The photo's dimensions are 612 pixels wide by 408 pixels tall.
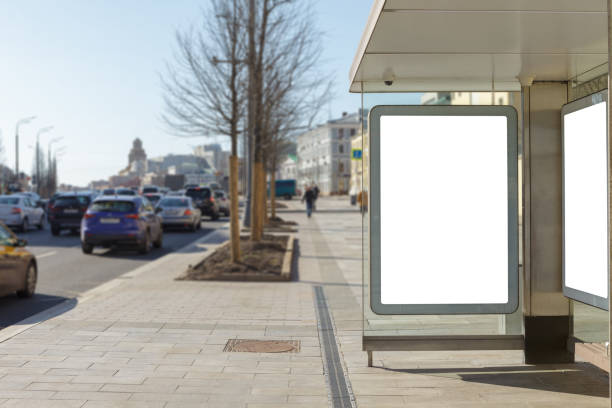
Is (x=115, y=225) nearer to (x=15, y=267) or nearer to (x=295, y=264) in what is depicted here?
(x=295, y=264)

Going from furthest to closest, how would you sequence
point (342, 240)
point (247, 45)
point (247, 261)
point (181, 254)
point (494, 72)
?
point (342, 240), point (181, 254), point (247, 45), point (247, 261), point (494, 72)

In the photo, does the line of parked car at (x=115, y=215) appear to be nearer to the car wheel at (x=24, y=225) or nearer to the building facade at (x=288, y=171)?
the car wheel at (x=24, y=225)

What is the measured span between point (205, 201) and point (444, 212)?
33879 millimetres

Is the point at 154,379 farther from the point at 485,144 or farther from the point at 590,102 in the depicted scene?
the point at 590,102

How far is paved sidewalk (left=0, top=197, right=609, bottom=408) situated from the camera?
5238 mm

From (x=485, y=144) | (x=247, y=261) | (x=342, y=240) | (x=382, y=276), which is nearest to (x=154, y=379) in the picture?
(x=382, y=276)

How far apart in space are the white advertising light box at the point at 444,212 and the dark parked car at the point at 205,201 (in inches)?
1319

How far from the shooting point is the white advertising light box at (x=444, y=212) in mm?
6203

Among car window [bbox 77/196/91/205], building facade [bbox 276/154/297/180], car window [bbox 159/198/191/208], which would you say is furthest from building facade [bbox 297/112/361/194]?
car window [bbox 77/196/91/205]

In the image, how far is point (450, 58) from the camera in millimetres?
5785

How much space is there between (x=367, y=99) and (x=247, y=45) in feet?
36.9

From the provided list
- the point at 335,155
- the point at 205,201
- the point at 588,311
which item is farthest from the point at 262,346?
the point at 335,155

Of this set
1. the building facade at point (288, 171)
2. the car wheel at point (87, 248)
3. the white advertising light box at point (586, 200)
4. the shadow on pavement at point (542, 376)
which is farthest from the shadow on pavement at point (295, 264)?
the building facade at point (288, 171)

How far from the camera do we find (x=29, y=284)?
36.3 feet
